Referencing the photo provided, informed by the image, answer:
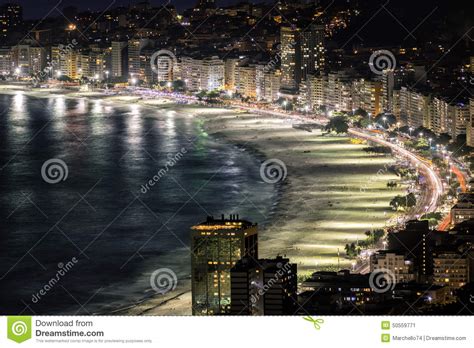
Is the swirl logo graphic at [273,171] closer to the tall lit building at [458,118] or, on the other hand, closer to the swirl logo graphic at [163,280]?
the tall lit building at [458,118]

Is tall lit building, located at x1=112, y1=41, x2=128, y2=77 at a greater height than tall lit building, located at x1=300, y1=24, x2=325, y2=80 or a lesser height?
lesser

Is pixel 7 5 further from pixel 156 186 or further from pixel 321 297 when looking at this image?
pixel 321 297

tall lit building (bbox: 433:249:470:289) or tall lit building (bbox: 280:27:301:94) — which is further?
tall lit building (bbox: 280:27:301:94)

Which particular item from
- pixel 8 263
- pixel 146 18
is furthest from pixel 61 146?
pixel 146 18

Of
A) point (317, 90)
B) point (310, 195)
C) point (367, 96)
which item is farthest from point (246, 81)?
point (310, 195)

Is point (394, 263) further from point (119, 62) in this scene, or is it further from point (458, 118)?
point (119, 62)

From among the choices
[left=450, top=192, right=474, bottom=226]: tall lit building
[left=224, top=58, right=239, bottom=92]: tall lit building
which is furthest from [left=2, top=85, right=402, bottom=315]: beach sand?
[left=224, top=58, right=239, bottom=92]: tall lit building
